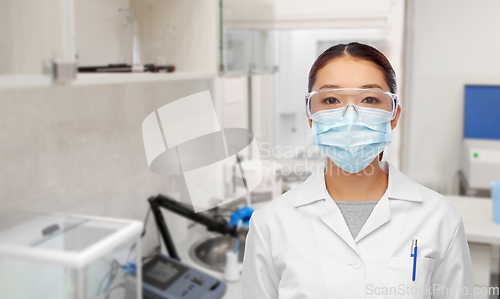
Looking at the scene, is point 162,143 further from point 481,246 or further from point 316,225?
point 481,246

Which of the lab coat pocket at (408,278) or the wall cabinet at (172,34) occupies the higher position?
the wall cabinet at (172,34)

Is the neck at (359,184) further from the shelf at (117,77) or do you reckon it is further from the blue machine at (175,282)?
the blue machine at (175,282)

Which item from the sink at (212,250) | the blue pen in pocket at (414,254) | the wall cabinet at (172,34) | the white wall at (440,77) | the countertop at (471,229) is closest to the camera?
the blue pen in pocket at (414,254)

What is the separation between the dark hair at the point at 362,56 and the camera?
0.73 meters

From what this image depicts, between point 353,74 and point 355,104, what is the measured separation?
5cm

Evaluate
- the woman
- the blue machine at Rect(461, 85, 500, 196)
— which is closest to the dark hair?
the woman

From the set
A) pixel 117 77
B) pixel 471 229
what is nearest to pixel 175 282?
pixel 117 77

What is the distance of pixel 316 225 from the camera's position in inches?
30.8

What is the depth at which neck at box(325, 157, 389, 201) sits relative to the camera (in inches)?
31.5

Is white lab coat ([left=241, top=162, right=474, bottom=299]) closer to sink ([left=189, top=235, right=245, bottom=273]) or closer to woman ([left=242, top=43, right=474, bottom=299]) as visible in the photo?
woman ([left=242, top=43, right=474, bottom=299])

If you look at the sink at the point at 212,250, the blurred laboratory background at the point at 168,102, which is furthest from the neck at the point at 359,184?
the sink at the point at 212,250

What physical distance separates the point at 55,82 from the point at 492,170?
77.1 inches

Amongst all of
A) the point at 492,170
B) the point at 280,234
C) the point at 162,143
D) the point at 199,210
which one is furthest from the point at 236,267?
the point at 492,170

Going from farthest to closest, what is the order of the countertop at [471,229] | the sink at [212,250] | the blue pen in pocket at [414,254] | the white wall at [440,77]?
the white wall at [440,77], the sink at [212,250], the countertop at [471,229], the blue pen in pocket at [414,254]
